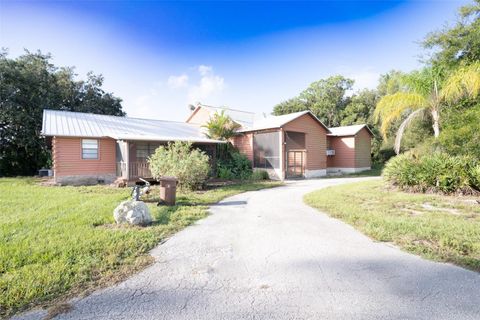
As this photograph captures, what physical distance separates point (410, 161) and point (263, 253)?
31.0ft

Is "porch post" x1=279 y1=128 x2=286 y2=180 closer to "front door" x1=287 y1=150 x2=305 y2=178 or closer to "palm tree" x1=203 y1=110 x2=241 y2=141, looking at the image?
"front door" x1=287 y1=150 x2=305 y2=178

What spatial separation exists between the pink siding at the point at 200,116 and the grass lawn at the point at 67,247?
1605 centimetres

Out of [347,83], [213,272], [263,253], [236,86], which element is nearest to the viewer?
[213,272]

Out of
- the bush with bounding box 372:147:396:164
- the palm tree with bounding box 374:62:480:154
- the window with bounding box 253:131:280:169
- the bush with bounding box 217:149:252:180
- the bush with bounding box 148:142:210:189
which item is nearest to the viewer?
the bush with bounding box 148:142:210:189

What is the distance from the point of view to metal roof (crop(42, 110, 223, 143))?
1401 cm

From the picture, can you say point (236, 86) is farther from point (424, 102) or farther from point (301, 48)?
point (424, 102)

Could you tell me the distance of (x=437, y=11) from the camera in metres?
12.0

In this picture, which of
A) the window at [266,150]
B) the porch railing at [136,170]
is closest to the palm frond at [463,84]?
the window at [266,150]

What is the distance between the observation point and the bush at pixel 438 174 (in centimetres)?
867

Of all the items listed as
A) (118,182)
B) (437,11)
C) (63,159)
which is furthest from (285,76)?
(63,159)

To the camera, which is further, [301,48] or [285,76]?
[285,76]

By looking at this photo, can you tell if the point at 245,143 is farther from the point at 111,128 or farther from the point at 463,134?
the point at 463,134

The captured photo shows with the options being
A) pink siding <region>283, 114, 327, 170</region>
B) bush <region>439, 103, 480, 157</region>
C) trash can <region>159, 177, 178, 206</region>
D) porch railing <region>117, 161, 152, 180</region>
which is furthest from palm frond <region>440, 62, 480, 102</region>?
porch railing <region>117, 161, 152, 180</region>

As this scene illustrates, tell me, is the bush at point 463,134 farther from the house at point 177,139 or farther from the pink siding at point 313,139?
the pink siding at point 313,139
